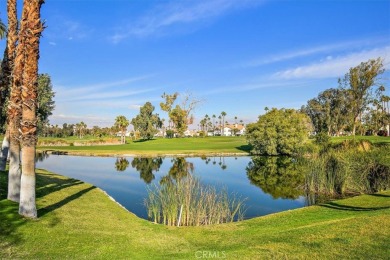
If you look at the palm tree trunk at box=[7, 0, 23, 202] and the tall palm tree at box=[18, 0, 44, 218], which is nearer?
the tall palm tree at box=[18, 0, 44, 218]

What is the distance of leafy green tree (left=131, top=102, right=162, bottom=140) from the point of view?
9888 centimetres

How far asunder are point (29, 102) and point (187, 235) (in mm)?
6173

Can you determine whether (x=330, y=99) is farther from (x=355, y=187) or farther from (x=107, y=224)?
(x=107, y=224)

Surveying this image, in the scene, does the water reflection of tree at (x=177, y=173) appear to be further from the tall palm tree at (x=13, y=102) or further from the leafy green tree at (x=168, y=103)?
the leafy green tree at (x=168, y=103)

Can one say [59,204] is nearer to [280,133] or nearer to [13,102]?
[13,102]

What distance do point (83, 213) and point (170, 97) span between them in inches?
3306

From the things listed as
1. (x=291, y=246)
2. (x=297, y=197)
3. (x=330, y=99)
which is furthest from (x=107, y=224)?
(x=330, y=99)

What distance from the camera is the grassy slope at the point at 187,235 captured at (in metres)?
7.32

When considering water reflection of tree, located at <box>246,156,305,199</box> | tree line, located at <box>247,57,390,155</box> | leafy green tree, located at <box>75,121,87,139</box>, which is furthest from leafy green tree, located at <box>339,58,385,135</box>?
leafy green tree, located at <box>75,121,87,139</box>

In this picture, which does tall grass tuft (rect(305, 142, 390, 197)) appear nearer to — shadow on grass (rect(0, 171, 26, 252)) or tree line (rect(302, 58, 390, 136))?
shadow on grass (rect(0, 171, 26, 252))

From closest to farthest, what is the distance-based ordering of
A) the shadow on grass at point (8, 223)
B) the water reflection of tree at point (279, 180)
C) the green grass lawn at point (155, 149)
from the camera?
the shadow on grass at point (8, 223), the water reflection of tree at point (279, 180), the green grass lawn at point (155, 149)

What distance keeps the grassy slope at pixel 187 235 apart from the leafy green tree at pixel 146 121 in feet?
284

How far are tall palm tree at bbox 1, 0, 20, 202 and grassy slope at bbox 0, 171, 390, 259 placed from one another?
74 centimetres

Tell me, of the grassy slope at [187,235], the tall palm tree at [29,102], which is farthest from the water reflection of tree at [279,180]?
the tall palm tree at [29,102]
